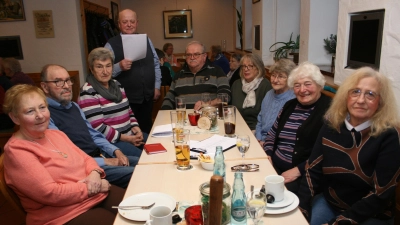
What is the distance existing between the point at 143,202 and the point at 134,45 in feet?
6.48

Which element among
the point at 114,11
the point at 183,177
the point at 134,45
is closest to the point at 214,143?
the point at 183,177

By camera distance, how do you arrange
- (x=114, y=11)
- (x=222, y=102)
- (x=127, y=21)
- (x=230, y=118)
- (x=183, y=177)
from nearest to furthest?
(x=183, y=177)
(x=230, y=118)
(x=222, y=102)
(x=127, y=21)
(x=114, y=11)

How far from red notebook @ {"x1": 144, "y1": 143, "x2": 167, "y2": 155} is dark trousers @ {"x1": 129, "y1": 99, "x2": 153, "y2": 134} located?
1.36m

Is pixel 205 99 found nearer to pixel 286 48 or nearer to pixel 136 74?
pixel 136 74

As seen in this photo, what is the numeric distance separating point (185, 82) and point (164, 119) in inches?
22.7

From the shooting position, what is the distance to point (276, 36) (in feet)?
15.4

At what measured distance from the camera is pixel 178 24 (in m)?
8.17

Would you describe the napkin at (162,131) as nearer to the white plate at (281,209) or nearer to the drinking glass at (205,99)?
the drinking glass at (205,99)

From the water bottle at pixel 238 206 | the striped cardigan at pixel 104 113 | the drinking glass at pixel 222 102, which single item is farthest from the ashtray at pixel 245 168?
the striped cardigan at pixel 104 113

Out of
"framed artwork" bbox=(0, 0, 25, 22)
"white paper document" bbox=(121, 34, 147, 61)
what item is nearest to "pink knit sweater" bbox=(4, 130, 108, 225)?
"white paper document" bbox=(121, 34, 147, 61)

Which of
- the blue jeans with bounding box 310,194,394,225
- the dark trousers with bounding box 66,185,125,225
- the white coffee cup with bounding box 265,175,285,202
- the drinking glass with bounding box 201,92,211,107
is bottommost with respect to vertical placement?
the blue jeans with bounding box 310,194,394,225

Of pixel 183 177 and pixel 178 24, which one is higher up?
pixel 178 24

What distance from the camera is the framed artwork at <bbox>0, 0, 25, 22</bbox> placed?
4458mm

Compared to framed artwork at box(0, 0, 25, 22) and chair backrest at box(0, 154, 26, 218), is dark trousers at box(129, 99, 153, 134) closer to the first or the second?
chair backrest at box(0, 154, 26, 218)
